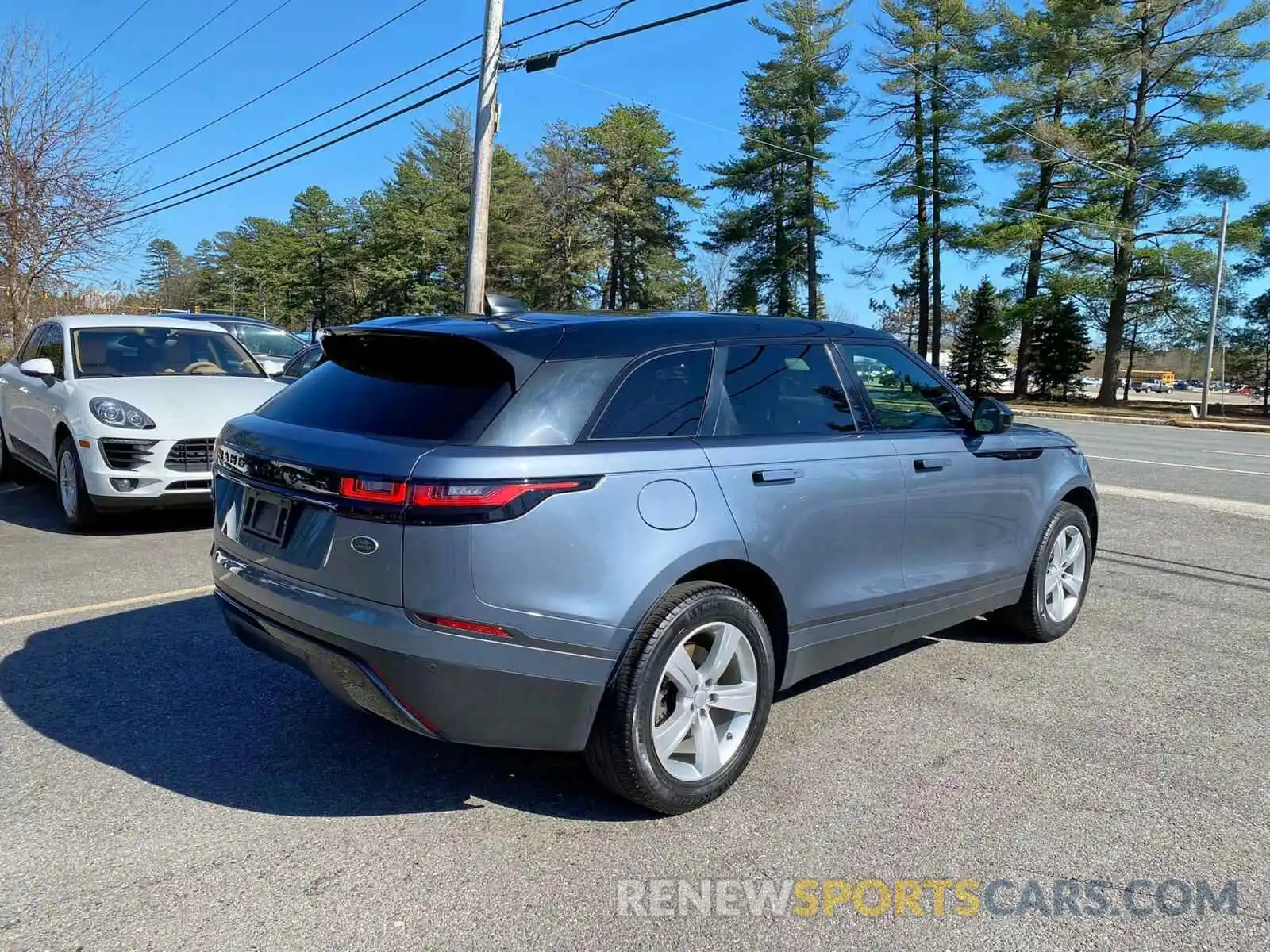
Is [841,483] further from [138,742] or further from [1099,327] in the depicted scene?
[1099,327]

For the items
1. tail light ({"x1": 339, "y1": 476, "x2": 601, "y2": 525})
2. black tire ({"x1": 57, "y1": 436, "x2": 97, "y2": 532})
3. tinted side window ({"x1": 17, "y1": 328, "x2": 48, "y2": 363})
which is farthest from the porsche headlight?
tail light ({"x1": 339, "y1": 476, "x2": 601, "y2": 525})

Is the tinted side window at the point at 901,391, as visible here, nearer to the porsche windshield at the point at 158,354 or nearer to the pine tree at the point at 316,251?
the porsche windshield at the point at 158,354

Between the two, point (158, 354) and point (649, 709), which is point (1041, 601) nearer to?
point (649, 709)

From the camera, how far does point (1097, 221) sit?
32.7 m

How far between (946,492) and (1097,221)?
3417 cm

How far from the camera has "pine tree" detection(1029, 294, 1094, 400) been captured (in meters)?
42.4

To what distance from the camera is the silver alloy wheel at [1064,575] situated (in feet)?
15.5

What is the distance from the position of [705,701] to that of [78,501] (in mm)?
5931

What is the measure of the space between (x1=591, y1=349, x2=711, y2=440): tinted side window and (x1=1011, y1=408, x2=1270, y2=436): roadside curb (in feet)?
89.8

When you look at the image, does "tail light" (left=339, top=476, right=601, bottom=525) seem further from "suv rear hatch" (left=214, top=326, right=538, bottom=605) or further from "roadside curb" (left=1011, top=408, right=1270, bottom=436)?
"roadside curb" (left=1011, top=408, right=1270, bottom=436)

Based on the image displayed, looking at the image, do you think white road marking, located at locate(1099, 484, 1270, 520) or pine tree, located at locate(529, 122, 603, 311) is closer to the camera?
white road marking, located at locate(1099, 484, 1270, 520)

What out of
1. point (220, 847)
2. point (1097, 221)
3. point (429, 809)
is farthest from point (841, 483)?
point (1097, 221)

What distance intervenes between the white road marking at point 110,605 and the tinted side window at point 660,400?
358cm

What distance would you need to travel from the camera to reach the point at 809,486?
3289 millimetres
